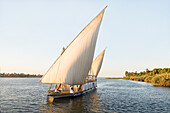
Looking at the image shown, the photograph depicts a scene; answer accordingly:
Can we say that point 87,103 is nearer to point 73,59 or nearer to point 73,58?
point 73,59

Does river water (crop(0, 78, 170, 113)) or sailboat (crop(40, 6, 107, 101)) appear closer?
river water (crop(0, 78, 170, 113))

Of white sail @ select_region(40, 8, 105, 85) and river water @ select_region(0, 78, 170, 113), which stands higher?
white sail @ select_region(40, 8, 105, 85)

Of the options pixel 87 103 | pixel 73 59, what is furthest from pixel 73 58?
pixel 87 103

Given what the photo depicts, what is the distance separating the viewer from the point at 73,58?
27.4 metres

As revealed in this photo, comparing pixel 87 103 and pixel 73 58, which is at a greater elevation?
pixel 73 58

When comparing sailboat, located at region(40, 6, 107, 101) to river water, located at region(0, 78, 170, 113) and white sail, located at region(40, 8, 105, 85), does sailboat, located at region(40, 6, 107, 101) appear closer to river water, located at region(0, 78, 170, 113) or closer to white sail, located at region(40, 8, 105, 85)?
white sail, located at region(40, 8, 105, 85)

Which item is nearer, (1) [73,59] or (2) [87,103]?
(1) [73,59]

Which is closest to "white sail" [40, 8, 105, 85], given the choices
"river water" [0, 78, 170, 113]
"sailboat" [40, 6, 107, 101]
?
"sailboat" [40, 6, 107, 101]

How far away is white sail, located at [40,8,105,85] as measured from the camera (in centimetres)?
2712

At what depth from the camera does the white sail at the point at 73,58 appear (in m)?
27.1

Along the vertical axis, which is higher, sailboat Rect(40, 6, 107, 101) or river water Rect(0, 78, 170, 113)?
sailboat Rect(40, 6, 107, 101)

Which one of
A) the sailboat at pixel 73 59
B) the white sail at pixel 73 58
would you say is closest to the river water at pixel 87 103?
the sailboat at pixel 73 59

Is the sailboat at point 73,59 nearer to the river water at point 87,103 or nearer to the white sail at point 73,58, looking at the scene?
the white sail at point 73,58

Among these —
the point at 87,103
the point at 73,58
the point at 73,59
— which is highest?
the point at 73,58
